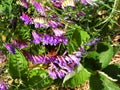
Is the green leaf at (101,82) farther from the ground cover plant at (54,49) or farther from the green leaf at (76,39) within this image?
the green leaf at (76,39)

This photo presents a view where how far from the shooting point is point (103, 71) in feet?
6.28

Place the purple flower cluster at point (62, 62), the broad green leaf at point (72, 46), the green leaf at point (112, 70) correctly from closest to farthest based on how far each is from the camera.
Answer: the purple flower cluster at point (62, 62) < the broad green leaf at point (72, 46) < the green leaf at point (112, 70)

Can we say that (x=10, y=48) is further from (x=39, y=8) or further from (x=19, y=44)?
(x=39, y=8)

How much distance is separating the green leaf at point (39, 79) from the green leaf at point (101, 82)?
245 mm

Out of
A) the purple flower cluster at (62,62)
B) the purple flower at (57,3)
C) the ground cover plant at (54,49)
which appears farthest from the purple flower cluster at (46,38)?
the purple flower at (57,3)

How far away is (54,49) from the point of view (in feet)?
6.88

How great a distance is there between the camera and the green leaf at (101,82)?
1.76 meters

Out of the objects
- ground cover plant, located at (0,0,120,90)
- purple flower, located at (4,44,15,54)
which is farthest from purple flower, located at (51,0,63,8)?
purple flower, located at (4,44,15,54)

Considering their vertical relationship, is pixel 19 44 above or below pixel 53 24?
below

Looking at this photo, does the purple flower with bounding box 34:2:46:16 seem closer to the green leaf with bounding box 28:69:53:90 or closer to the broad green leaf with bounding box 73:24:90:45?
the broad green leaf with bounding box 73:24:90:45

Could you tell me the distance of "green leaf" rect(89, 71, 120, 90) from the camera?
1761mm

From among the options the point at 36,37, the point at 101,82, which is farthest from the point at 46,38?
the point at 101,82

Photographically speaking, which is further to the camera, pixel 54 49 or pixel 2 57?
pixel 54 49

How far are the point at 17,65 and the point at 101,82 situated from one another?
49cm
